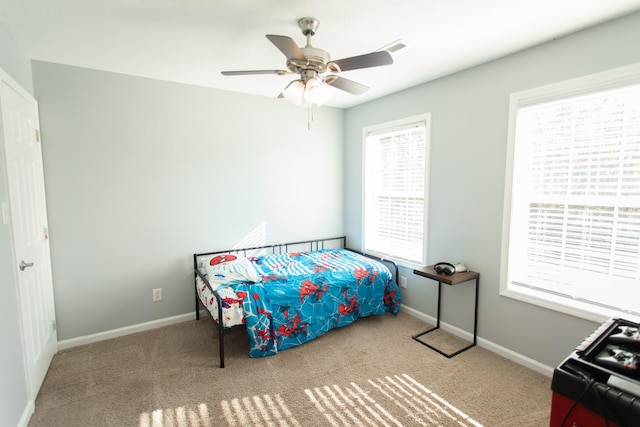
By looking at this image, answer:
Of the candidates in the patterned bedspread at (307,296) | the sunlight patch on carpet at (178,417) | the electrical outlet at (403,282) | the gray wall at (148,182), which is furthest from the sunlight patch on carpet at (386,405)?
the gray wall at (148,182)

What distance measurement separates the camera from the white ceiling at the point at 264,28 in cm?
180

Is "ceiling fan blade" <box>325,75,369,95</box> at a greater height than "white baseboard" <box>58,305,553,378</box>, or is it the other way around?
"ceiling fan blade" <box>325,75,369,95</box>

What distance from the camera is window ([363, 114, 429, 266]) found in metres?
3.34

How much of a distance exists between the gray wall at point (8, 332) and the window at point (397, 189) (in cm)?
324

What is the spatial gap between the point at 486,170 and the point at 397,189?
1.09 meters

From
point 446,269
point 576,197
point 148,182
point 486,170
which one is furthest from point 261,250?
point 576,197

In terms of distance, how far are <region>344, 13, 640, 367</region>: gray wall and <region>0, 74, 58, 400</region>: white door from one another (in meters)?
3.24

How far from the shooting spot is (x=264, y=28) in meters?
2.05

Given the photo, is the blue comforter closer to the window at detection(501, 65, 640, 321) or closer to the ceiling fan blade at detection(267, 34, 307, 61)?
the window at detection(501, 65, 640, 321)

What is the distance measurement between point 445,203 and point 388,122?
1.17m

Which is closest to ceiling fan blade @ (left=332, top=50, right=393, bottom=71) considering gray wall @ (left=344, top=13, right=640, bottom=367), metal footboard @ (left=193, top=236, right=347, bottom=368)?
gray wall @ (left=344, top=13, right=640, bottom=367)

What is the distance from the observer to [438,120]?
3061mm

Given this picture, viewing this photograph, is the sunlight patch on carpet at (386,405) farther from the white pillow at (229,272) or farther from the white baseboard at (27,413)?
the white baseboard at (27,413)

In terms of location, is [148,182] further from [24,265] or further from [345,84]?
[345,84]
